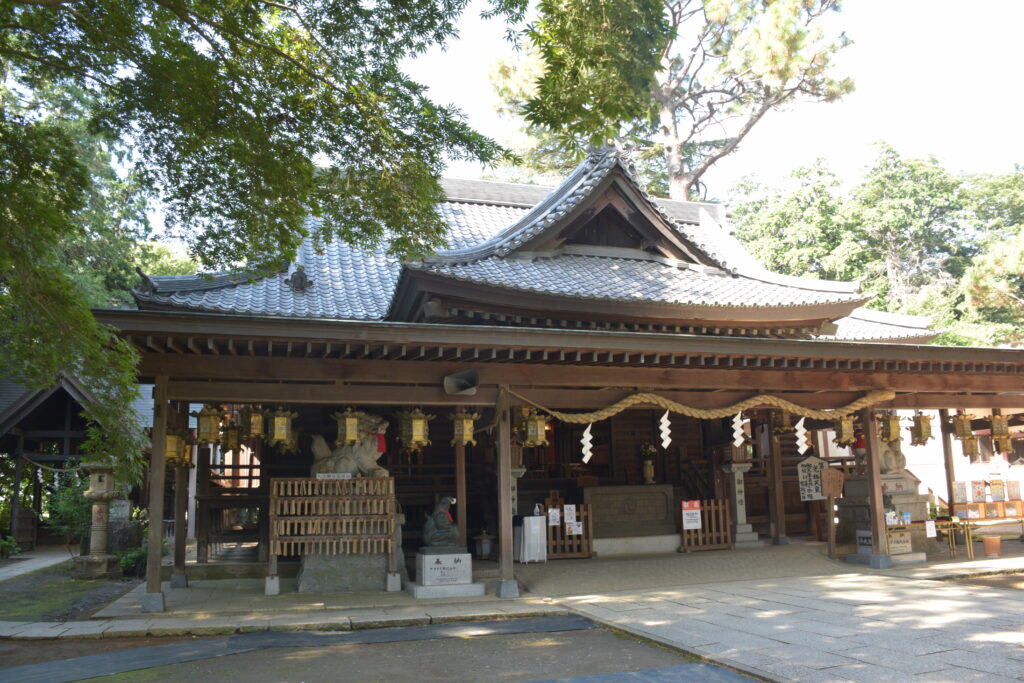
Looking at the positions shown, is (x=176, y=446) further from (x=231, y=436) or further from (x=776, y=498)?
(x=776, y=498)

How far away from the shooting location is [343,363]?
9.74 meters

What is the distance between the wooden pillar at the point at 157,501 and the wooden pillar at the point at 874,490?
34.9 ft

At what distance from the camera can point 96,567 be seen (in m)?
13.1

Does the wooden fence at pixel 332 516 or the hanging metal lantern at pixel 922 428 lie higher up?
the hanging metal lantern at pixel 922 428

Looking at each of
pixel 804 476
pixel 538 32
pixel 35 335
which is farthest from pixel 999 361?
pixel 35 335

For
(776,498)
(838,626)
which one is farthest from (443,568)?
(776,498)

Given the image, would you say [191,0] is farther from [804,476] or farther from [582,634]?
[804,476]

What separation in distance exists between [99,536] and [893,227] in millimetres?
35080

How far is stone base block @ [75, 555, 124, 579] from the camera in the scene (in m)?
13.1

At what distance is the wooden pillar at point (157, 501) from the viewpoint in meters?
8.91

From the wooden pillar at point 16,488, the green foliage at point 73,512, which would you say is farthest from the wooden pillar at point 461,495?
the wooden pillar at point 16,488

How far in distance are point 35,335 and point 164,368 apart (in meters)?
2.40

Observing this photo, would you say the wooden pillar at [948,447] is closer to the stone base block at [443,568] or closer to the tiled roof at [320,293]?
the stone base block at [443,568]

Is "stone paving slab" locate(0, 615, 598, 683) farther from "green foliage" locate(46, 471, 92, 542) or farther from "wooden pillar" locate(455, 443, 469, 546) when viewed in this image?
"green foliage" locate(46, 471, 92, 542)
